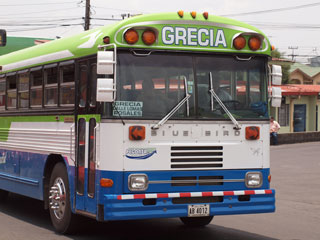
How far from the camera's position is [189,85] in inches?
364

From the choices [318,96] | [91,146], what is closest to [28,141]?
[91,146]

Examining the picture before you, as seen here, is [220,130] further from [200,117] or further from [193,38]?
[193,38]

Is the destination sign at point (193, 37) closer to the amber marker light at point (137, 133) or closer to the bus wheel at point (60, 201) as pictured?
the amber marker light at point (137, 133)

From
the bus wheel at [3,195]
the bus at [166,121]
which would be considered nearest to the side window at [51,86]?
the bus at [166,121]

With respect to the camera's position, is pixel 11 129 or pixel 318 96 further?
pixel 318 96

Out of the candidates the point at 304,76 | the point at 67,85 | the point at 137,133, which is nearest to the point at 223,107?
the point at 137,133

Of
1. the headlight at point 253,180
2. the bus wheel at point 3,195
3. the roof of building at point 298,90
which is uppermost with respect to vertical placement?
the roof of building at point 298,90

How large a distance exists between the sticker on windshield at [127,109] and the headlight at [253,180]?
1.71 metres

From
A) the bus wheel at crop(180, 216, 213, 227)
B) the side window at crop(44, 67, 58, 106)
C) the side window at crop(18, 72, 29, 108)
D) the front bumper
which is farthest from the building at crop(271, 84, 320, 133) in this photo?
the front bumper

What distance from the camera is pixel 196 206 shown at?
29.9ft

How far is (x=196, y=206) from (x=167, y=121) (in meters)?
1.14

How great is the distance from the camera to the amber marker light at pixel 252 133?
9516 mm

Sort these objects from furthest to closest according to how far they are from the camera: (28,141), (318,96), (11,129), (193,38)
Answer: (318,96) → (11,129) → (28,141) → (193,38)

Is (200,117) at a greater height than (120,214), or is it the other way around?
(200,117)
